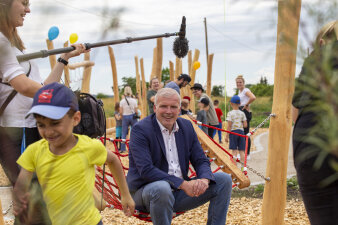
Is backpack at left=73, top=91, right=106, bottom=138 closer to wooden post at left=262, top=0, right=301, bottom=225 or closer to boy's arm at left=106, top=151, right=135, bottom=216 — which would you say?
boy's arm at left=106, top=151, right=135, bottom=216

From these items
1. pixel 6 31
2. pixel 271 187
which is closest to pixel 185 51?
pixel 271 187

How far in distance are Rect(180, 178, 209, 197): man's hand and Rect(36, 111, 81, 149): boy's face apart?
3.75ft

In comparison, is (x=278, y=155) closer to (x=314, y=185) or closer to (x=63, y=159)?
(x=314, y=185)

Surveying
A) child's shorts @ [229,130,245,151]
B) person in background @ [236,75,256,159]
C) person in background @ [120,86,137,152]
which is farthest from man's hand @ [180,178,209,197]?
person in background @ [120,86,137,152]

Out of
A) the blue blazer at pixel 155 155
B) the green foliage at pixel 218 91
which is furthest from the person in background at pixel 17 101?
the green foliage at pixel 218 91

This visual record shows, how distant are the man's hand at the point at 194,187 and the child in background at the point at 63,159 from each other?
33.0 inches

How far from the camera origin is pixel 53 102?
1.71 m

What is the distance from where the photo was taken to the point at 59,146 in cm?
192

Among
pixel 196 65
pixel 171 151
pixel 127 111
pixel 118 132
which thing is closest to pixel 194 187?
pixel 171 151

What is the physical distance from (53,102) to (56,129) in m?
0.14

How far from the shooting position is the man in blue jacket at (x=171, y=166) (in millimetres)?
2857

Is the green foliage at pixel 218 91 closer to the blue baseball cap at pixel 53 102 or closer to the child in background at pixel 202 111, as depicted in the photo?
the child in background at pixel 202 111

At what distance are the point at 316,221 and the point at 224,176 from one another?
126 centimetres

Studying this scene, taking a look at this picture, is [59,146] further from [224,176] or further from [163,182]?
[224,176]
